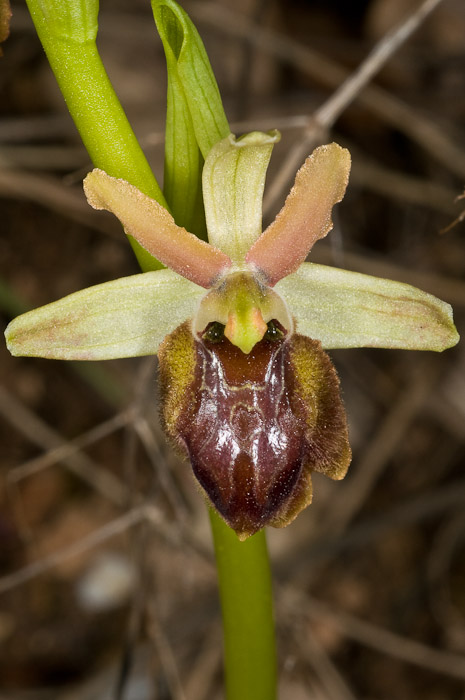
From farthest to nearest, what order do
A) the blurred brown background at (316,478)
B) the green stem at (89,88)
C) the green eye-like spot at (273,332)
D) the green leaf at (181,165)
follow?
the blurred brown background at (316,478) → the green eye-like spot at (273,332) → the green leaf at (181,165) → the green stem at (89,88)

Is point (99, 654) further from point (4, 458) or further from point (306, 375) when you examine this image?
point (306, 375)

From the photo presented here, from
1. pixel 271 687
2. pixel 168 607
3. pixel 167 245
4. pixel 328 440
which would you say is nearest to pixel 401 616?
pixel 168 607

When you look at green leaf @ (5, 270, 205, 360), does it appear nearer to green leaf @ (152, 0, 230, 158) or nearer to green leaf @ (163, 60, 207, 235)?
green leaf @ (163, 60, 207, 235)

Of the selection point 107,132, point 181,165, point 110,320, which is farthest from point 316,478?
point 107,132

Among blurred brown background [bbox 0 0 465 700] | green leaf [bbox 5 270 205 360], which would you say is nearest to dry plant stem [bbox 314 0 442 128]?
blurred brown background [bbox 0 0 465 700]

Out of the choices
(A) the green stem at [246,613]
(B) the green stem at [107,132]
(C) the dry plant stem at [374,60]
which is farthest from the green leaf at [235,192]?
(C) the dry plant stem at [374,60]

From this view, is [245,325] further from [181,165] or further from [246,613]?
[246,613]

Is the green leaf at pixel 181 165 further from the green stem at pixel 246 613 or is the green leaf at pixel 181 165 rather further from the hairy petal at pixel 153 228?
the green stem at pixel 246 613

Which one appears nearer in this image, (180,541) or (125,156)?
(125,156)
